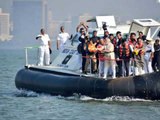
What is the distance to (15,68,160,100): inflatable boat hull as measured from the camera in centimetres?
3172

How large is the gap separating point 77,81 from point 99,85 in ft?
3.58

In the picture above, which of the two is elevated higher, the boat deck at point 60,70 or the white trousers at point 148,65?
the white trousers at point 148,65

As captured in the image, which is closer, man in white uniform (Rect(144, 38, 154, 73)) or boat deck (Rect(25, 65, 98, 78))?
man in white uniform (Rect(144, 38, 154, 73))

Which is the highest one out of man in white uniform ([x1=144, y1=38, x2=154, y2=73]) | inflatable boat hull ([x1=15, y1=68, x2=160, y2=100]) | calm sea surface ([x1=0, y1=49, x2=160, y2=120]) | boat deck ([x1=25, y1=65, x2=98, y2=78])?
man in white uniform ([x1=144, y1=38, x2=154, y2=73])

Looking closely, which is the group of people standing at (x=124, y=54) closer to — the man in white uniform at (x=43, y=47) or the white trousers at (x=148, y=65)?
the white trousers at (x=148, y=65)

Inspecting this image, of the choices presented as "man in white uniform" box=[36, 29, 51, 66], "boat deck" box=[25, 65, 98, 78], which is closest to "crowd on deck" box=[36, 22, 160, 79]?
"boat deck" box=[25, 65, 98, 78]

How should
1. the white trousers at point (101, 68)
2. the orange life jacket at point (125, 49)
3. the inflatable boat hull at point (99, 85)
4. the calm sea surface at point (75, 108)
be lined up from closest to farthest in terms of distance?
the calm sea surface at point (75, 108), the inflatable boat hull at point (99, 85), the orange life jacket at point (125, 49), the white trousers at point (101, 68)

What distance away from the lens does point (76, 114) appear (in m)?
30.0

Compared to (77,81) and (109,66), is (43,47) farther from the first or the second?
(109,66)

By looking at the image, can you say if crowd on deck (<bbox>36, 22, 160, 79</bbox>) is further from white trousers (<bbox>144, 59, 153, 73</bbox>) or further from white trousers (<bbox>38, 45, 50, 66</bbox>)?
white trousers (<bbox>38, 45, 50, 66</bbox>)

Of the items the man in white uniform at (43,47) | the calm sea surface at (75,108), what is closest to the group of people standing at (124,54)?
the calm sea surface at (75,108)

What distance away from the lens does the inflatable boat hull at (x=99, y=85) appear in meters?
31.7

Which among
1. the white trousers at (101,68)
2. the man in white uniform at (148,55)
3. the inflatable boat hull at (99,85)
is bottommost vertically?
the inflatable boat hull at (99,85)

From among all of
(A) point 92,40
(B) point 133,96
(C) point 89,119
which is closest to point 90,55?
(A) point 92,40
